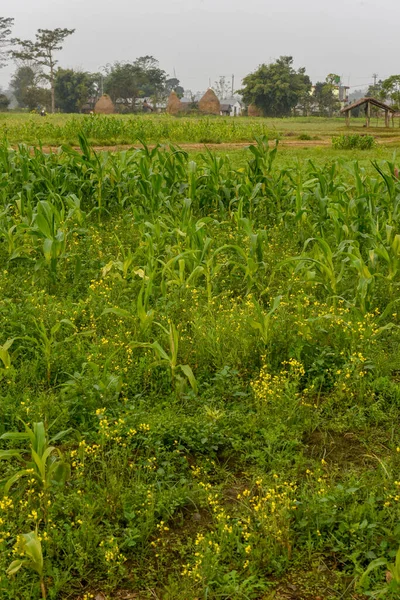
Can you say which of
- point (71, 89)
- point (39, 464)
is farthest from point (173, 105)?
point (39, 464)

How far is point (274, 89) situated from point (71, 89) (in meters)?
19.6

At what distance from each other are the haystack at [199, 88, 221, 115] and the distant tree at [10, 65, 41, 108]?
18.7 meters

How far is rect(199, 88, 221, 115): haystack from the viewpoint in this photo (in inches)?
2062

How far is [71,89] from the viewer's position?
61688 mm

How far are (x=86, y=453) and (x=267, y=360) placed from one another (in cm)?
138

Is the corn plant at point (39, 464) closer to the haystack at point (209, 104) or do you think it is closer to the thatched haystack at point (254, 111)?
the haystack at point (209, 104)

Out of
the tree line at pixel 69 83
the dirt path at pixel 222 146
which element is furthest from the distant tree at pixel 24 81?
the dirt path at pixel 222 146

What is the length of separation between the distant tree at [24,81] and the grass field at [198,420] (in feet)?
201

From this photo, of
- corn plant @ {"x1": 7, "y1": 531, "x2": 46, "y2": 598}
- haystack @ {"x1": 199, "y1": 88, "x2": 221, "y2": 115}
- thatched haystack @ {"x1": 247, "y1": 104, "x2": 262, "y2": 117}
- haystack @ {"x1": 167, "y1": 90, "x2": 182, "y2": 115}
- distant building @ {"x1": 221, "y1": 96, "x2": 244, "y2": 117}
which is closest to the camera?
corn plant @ {"x1": 7, "y1": 531, "x2": 46, "y2": 598}

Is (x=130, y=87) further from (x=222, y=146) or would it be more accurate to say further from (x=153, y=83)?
(x=222, y=146)

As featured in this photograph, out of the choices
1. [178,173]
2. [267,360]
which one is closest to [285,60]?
[178,173]

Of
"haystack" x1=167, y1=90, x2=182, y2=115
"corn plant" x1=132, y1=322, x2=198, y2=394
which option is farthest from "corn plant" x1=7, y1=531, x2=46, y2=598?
"haystack" x1=167, y1=90, x2=182, y2=115

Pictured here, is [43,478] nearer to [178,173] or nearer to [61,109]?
[178,173]

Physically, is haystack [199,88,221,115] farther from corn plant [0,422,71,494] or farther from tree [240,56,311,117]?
corn plant [0,422,71,494]
